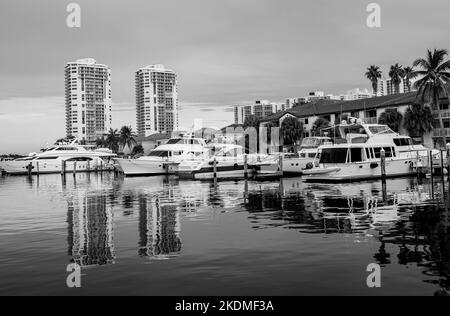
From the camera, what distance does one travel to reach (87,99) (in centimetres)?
14325

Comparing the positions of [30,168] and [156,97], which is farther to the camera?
[156,97]

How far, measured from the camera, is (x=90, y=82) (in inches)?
5517

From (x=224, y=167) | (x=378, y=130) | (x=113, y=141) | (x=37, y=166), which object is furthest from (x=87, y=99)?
(x=378, y=130)

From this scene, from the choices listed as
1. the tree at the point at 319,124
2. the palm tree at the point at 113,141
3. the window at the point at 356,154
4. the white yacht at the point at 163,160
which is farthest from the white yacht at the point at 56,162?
the window at the point at 356,154

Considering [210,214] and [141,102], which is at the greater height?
[141,102]

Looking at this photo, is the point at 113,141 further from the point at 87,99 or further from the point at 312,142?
the point at 312,142

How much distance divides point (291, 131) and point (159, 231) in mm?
59298

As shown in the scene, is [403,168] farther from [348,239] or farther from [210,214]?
[348,239]

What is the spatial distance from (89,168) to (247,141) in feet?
95.1

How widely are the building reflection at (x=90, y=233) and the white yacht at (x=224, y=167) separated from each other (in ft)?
62.5

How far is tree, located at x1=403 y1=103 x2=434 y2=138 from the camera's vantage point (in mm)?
59969

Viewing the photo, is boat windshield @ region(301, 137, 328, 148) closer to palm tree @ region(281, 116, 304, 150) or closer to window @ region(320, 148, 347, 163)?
window @ region(320, 148, 347, 163)
